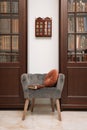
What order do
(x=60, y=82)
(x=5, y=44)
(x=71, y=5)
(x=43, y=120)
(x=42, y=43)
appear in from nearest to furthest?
(x=43, y=120), (x=60, y=82), (x=71, y=5), (x=5, y=44), (x=42, y=43)

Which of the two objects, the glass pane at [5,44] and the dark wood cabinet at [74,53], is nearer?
the dark wood cabinet at [74,53]

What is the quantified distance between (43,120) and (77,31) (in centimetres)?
161

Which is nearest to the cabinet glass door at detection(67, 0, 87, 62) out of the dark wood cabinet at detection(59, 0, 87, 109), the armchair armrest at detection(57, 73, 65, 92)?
the dark wood cabinet at detection(59, 0, 87, 109)

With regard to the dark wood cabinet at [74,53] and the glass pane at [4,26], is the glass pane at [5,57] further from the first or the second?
the dark wood cabinet at [74,53]

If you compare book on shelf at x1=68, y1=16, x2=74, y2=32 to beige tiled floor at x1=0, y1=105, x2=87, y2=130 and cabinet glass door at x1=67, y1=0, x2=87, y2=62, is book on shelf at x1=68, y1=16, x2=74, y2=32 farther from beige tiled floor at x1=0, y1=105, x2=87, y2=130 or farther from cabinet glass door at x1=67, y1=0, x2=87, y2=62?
beige tiled floor at x1=0, y1=105, x2=87, y2=130

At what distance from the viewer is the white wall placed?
15.1 feet

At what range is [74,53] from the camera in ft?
14.0

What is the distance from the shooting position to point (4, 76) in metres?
4.27

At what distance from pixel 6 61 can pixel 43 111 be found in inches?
41.7

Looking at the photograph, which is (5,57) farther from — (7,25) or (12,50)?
(7,25)

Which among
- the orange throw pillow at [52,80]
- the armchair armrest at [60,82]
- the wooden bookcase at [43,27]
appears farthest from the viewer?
the wooden bookcase at [43,27]

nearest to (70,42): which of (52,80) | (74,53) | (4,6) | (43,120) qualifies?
(74,53)

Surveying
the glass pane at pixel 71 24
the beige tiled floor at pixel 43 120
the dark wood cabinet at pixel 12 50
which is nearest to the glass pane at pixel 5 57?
the dark wood cabinet at pixel 12 50

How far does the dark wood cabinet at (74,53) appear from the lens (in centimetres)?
420
